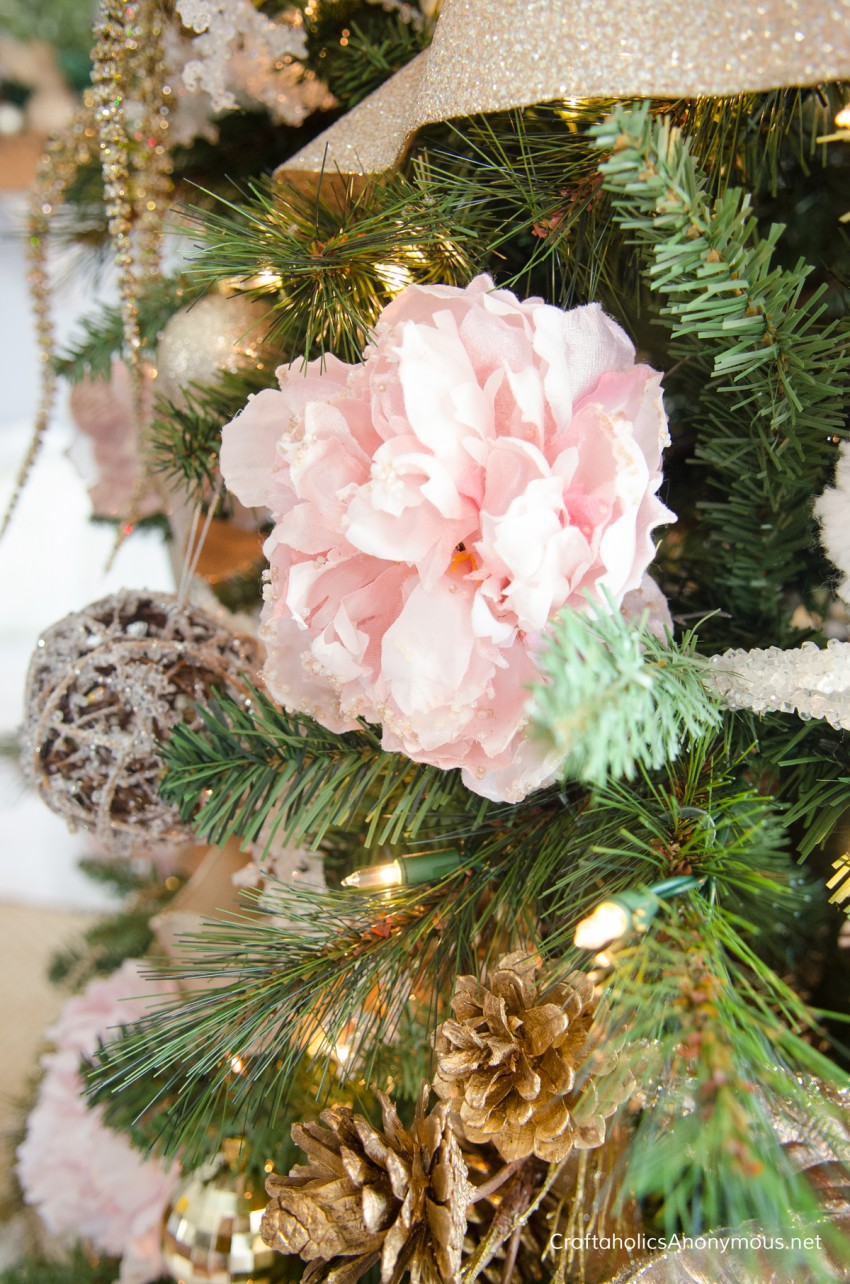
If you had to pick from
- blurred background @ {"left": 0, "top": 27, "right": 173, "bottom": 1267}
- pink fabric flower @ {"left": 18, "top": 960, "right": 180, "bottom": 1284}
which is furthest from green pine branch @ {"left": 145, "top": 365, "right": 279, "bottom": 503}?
blurred background @ {"left": 0, "top": 27, "right": 173, "bottom": 1267}

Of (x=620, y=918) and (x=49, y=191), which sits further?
(x=49, y=191)

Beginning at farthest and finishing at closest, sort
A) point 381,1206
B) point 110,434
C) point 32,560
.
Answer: point 32,560 < point 110,434 < point 381,1206

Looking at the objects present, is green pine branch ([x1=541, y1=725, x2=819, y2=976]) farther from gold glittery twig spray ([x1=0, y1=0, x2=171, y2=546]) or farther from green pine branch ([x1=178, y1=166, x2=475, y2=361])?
gold glittery twig spray ([x1=0, y1=0, x2=171, y2=546])

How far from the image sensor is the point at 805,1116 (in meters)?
0.25

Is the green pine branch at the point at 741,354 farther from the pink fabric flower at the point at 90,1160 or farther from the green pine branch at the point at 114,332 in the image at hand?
the pink fabric flower at the point at 90,1160

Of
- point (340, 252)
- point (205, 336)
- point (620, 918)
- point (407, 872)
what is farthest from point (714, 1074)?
point (205, 336)

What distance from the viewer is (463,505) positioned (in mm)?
236

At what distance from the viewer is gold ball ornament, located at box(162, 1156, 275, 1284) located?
0.39m

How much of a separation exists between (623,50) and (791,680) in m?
0.17

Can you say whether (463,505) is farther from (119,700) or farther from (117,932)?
(117,932)

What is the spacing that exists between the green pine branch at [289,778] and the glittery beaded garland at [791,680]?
0.10 metres

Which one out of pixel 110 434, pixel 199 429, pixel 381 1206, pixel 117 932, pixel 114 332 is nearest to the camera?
pixel 381 1206

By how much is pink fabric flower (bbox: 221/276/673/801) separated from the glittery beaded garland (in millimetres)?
51

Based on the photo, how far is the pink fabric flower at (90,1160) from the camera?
540 millimetres
